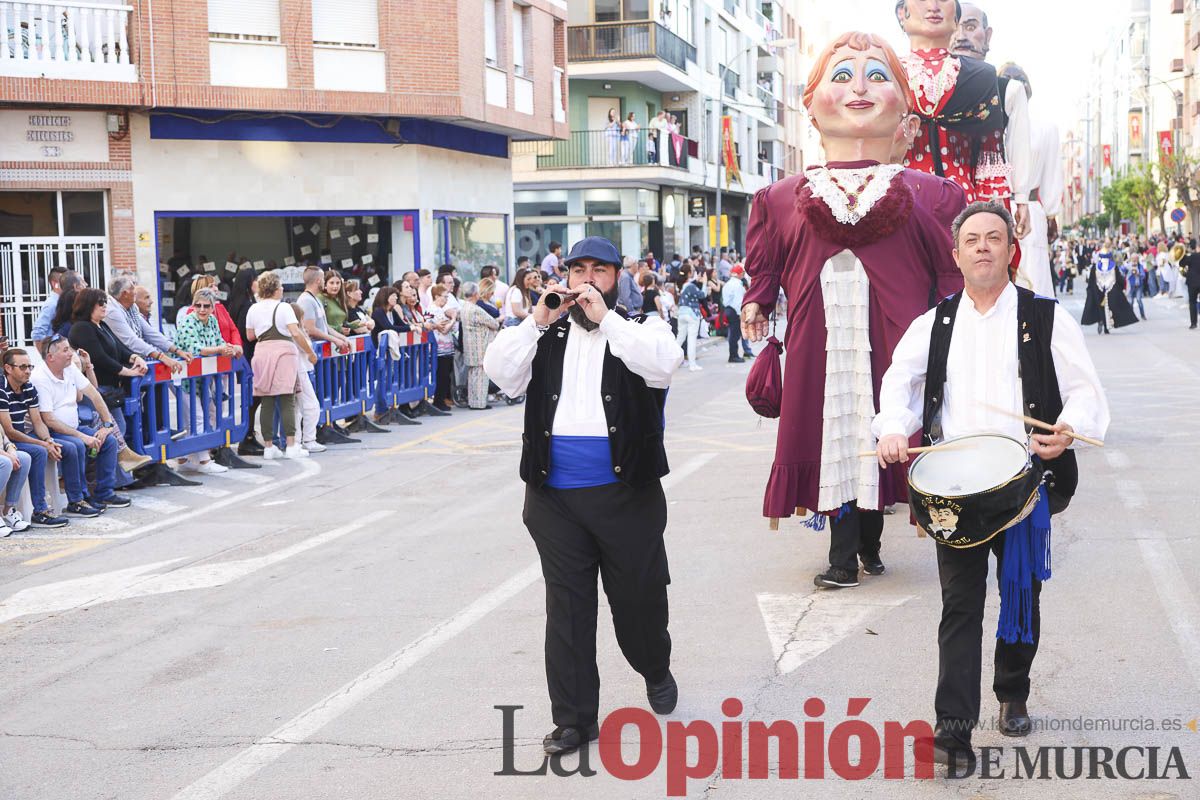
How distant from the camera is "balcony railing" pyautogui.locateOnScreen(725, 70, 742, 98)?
178 ft

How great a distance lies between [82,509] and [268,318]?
3423 mm

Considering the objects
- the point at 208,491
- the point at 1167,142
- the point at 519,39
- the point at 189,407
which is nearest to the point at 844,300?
the point at 208,491

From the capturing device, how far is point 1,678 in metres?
6.52

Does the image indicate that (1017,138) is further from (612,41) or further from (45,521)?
(612,41)

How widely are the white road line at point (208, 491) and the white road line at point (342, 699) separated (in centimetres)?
441

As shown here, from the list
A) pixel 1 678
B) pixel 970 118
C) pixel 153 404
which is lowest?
pixel 1 678

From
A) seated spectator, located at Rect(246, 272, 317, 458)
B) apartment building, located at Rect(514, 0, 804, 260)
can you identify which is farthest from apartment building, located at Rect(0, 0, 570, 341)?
apartment building, located at Rect(514, 0, 804, 260)

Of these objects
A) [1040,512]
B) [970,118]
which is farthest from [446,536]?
[1040,512]

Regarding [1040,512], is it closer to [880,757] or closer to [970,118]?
[880,757]

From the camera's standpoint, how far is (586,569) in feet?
17.3

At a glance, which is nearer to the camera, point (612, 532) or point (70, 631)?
point (612, 532)

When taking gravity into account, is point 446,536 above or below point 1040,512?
below

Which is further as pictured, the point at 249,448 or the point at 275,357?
the point at 249,448

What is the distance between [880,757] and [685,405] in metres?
12.7
